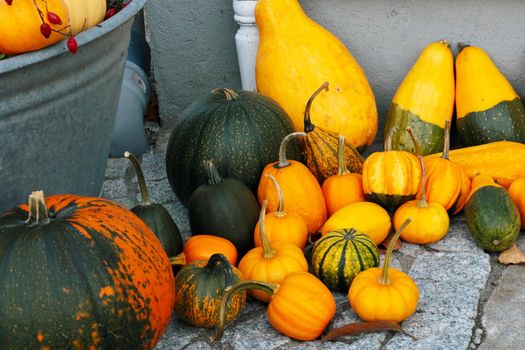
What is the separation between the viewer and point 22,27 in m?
2.60

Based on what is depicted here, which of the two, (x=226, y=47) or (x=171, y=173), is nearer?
(x=171, y=173)

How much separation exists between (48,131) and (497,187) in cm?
172

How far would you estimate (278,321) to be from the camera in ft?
9.11

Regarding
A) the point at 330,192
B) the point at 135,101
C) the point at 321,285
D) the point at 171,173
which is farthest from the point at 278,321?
the point at 135,101

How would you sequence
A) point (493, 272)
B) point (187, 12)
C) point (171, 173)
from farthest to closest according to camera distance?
point (187, 12)
point (171, 173)
point (493, 272)

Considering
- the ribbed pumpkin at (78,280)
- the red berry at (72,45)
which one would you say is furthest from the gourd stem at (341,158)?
the red berry at (72,45)

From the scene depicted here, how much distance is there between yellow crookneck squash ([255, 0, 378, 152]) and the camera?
382cm

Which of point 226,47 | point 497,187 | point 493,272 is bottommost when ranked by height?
point 493,272

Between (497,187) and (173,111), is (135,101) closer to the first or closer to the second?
(173,111)

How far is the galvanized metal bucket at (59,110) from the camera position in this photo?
2.66 meters

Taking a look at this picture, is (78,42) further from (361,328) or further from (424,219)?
(424,219)

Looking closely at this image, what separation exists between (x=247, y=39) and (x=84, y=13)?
139 centimetres

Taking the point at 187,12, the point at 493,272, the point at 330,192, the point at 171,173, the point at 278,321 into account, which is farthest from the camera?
the point at 187,12

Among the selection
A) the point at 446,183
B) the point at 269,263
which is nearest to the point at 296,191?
the point at 269,263
